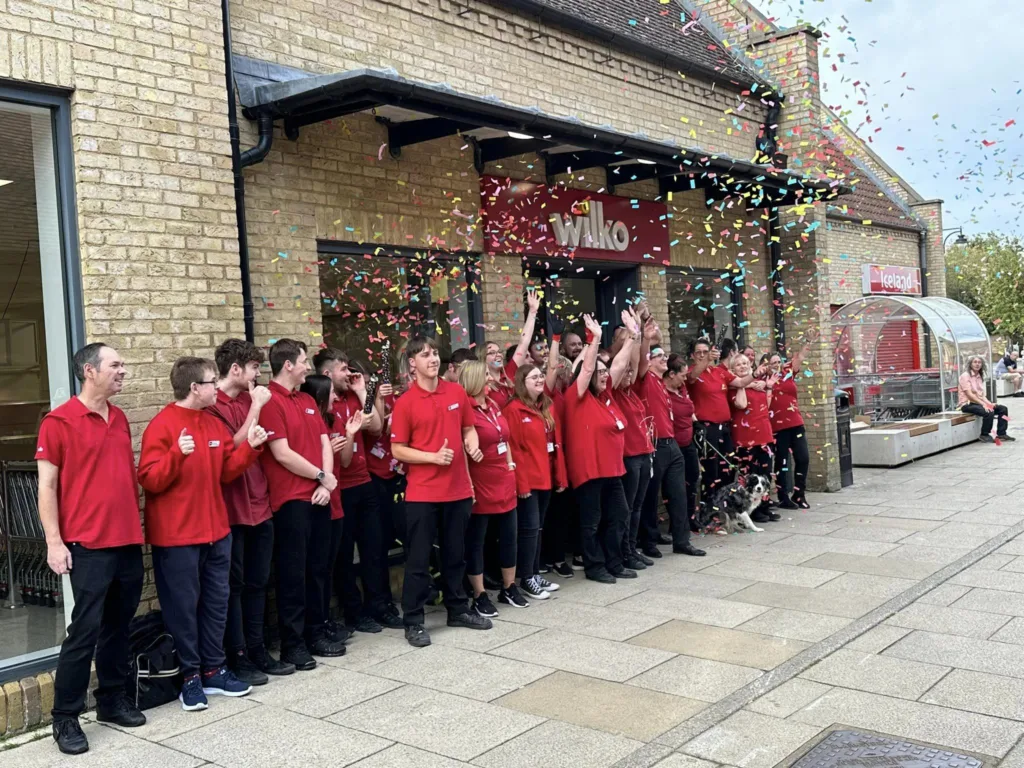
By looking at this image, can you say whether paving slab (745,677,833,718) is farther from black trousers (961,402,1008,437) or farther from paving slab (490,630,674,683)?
black trousers (961,402,1008,437)

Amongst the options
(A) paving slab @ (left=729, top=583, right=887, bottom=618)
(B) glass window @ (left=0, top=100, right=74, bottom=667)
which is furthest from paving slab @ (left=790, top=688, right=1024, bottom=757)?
(B) glass window @ (left=0, top=100, right=74, bottom=667)

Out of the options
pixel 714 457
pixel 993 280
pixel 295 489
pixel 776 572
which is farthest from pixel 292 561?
pixel 993 280

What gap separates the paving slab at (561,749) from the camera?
4172mm

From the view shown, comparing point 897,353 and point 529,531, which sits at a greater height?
point 897,353

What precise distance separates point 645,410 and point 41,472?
16.9 feet

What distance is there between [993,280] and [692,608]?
3761cm

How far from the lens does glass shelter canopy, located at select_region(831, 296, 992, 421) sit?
1770cm

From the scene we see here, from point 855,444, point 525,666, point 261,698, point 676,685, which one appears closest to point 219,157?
point 261,698

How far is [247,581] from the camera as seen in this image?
18.4 ft

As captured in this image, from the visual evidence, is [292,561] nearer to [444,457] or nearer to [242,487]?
[242,487]

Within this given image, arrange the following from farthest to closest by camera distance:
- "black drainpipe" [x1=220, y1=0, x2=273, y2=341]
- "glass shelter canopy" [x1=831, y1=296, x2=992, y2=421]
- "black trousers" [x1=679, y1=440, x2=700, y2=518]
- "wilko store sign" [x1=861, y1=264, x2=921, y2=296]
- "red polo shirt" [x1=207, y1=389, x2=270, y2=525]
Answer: "wilko store sign" [x1=861, y1=264, x2=921, y2=296]
"glass shelter canopy" [x1=831, y1=296, x2=992, y2=421]
"black trousers" [x1=679, y1=440, x2=700, y2=518]
"black drainpipe" [x1=220, y1=0, x2=273, y2=341]
"red polo shirt" [x1=207, y1=389, x2=270, y2=525]

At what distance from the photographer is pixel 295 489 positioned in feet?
18.8

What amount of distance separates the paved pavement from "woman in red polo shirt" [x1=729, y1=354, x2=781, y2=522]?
2251 mm

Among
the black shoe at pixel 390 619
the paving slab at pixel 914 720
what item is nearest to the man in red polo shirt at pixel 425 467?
the black shoe at pixel 390 619
